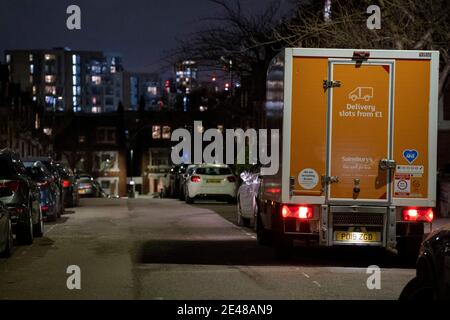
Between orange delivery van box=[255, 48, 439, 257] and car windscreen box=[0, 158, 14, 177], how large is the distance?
556 centimetres

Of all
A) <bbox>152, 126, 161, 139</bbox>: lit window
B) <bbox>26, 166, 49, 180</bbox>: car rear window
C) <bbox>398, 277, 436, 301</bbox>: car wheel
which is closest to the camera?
<bbox>398, 277, 436, 301</bbox>: car wheel

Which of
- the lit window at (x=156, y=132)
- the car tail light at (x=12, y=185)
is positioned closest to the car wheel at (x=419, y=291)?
the car tail light at (x=12, y=185)

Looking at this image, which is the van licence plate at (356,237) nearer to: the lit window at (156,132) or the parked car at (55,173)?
the parked car at (55,173)

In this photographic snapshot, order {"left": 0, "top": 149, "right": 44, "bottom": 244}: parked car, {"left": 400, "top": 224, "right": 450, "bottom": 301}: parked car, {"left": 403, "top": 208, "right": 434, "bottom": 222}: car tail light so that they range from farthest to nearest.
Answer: {"left": 0, "top": 149, "right": 44, "bottom": 244}: parked car
{"left": 403, "top": 208, "right": 434, "bottom": 222}: car tail light
{"left": 400, "top": 224, "right": 450, "bottom": 301}: parked car

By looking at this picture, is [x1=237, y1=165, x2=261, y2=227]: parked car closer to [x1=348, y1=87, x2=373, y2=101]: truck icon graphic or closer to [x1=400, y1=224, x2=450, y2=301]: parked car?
[x1=348, y1=87, x2=373, y2=101]: truck icon graphic

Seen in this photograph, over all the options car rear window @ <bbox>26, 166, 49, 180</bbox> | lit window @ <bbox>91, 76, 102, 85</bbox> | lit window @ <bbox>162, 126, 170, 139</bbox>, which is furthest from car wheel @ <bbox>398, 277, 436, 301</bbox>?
lit window @ <bbox>91, 76, 102, 85</bbox>

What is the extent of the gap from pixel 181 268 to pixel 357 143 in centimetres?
314

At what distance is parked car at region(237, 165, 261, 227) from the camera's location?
660 inches

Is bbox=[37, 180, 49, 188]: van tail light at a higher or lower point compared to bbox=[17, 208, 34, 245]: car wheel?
higher

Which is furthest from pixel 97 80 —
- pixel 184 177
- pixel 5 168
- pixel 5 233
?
pixel 5 233

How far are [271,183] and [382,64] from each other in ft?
8.41

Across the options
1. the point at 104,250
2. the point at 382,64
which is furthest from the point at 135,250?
the point at 382,64

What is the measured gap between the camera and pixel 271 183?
12.6 meters
